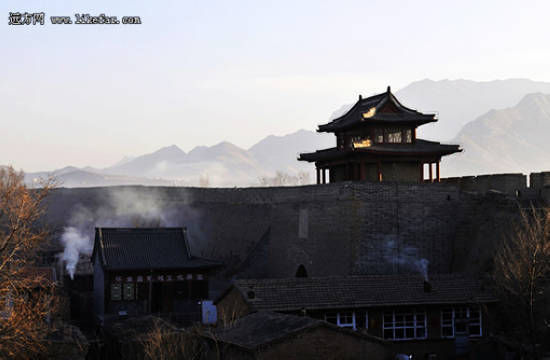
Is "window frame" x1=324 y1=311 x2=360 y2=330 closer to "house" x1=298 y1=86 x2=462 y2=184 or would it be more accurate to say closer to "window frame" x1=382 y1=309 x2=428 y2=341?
"window frame" x1=382 y1=309 x2=428 y2=341

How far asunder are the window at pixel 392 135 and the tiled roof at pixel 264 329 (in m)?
17.0

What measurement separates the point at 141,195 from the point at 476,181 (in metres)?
23.1

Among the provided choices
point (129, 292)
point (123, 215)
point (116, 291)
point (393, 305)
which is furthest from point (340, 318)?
point (123, 215)

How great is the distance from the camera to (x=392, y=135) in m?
35.1

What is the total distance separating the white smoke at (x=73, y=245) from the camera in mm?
41719

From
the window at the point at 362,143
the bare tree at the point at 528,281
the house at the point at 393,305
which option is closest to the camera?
the bare tree at the point at 528,281

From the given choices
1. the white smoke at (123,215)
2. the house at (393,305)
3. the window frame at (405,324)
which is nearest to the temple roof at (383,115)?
the house at (393,305)

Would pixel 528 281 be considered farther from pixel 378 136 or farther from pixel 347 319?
pixel 378 136

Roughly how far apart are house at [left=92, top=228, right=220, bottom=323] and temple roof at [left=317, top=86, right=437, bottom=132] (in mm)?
10148

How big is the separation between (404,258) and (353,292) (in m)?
8.33

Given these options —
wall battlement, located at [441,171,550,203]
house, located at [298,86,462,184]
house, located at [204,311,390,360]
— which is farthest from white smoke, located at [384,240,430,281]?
house, located at [204,311,390,360]

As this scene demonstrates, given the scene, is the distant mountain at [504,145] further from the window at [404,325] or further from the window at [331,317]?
the window at [331,317]

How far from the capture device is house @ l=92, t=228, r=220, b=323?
30.8 metres

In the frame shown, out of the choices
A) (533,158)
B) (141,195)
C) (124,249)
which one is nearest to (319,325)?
(124,249)
